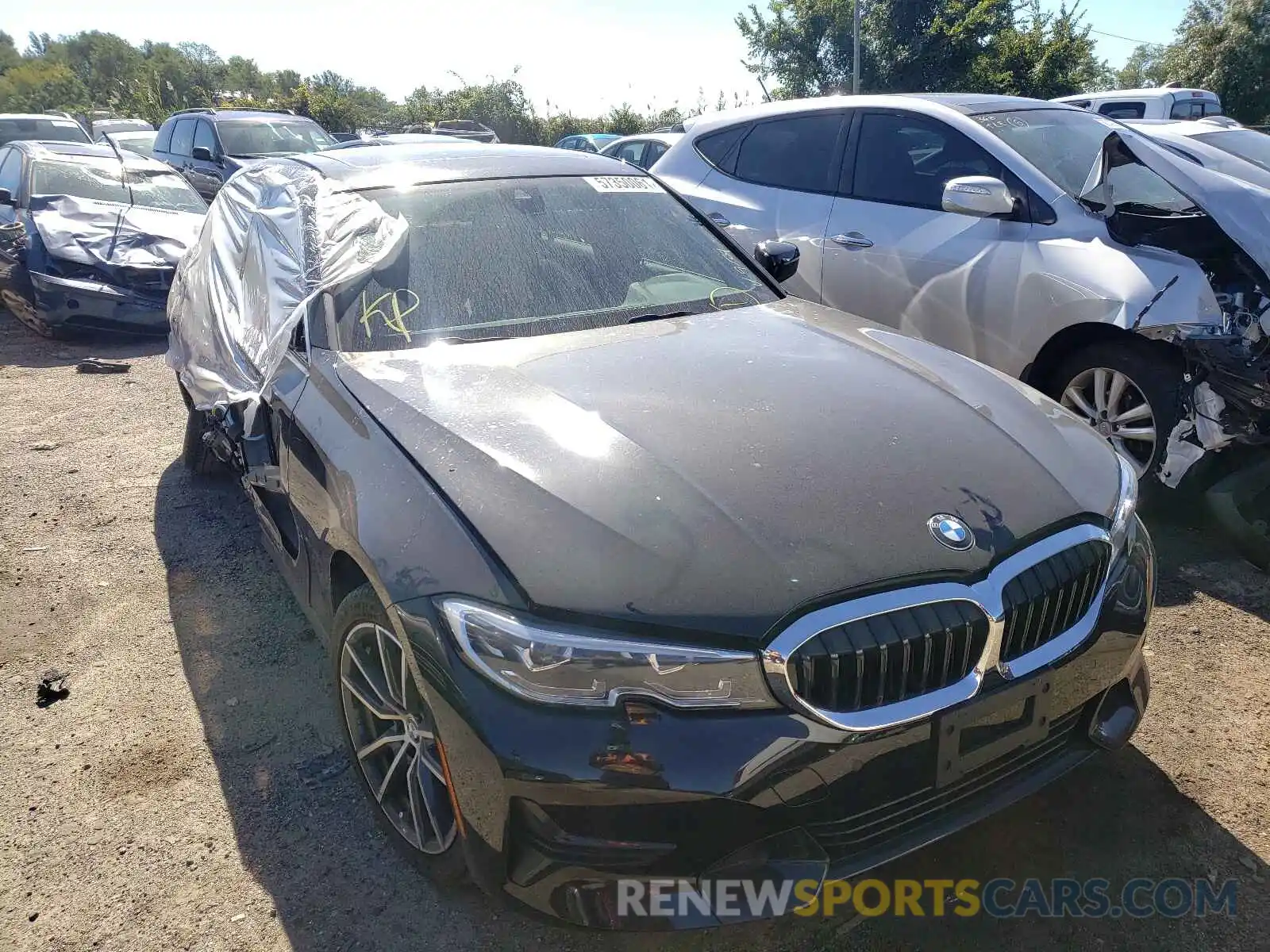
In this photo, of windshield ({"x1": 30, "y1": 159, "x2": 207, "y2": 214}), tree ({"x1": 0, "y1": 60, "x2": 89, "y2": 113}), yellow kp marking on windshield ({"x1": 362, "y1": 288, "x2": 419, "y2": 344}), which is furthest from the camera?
tree ({"x1": 0, "y1": 60, "x2": 89, "y2": 113})

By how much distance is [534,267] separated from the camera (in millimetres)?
3016

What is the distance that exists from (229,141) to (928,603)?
1292 cm

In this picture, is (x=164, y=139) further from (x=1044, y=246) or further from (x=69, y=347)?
(x=1044, y=246)

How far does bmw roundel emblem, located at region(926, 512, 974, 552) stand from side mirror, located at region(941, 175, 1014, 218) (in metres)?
2.64

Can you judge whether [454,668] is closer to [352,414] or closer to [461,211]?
[352,414]

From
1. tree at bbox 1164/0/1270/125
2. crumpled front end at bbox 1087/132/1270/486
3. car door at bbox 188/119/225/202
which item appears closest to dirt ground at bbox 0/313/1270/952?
crumpled front end at bbox 1087/132/1270/486

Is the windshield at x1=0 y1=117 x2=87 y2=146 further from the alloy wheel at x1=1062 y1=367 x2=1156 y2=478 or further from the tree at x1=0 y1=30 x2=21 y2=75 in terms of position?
the tree at x1=0 y1=30 x2=21 y2=75

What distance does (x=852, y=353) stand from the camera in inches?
108

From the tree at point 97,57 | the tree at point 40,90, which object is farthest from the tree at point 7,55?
the tree at point 40,90

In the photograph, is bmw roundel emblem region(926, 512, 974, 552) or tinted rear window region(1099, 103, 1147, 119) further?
tinted rear window region(1099, 103, 1147, 119)

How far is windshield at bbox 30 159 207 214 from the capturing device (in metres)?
8.63

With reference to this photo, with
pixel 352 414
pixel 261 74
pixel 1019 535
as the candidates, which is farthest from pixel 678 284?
pixel 261 74

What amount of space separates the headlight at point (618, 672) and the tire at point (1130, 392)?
8.95 feet

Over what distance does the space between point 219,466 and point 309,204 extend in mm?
2127
